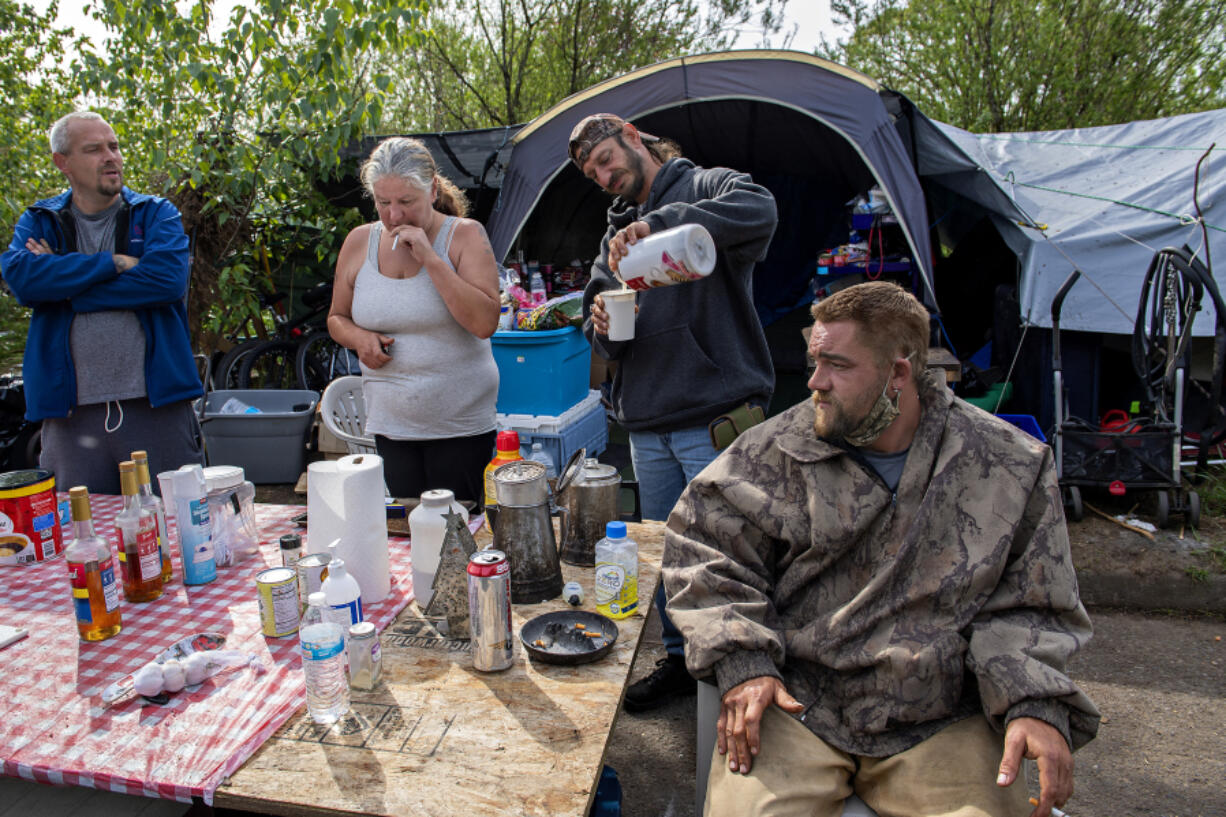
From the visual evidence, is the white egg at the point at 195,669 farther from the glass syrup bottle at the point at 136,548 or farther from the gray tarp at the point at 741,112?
the gray tarp at the point at 741,112

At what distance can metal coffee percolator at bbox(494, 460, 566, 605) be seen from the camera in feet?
5.64

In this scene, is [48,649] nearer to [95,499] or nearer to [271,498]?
[95,499]

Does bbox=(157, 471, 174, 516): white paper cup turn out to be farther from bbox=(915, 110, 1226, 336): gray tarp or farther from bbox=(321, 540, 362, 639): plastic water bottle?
bbox=(915, 110, 1226, 336): gray tarp

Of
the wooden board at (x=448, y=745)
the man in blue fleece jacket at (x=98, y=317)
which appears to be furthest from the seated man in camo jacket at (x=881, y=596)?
the man in blue fleece jacket at (x=98, y=317)

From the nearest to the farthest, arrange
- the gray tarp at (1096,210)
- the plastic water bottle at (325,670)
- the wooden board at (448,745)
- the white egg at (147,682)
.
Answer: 1. the wooden board at (448,745)
2. the plastic water bottle at (325,670)
3. the white egg at (147,682)
4. the gray tarp at (1096,210)

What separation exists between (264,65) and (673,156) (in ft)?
12.9

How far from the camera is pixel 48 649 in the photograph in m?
1.58

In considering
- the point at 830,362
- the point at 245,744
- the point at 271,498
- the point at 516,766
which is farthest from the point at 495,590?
the point at 271,498

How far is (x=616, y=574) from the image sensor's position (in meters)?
1.68

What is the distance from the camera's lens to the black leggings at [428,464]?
261 centimetres

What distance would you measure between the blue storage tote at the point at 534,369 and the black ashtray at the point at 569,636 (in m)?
2.62

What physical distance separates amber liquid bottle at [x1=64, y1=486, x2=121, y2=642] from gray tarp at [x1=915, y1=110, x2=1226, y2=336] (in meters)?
4.88

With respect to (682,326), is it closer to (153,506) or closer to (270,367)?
(153,506)

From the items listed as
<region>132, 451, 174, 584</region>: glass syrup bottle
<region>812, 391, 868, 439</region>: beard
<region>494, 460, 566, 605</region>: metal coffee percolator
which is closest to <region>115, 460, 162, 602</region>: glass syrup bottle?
<region>132, 451, 174, 584</region>: glass syrup bottle
